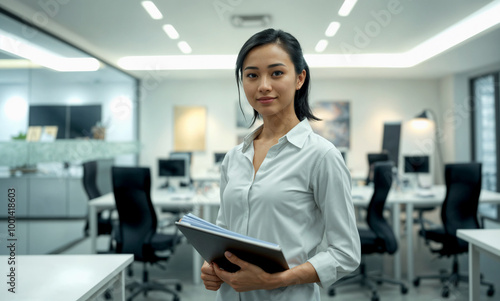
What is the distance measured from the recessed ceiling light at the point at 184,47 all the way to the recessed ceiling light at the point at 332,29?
7.18ft

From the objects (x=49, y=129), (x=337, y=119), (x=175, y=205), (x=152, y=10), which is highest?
(x=152, y=10)

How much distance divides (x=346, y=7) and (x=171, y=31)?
2.39 m

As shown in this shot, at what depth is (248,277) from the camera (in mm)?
975

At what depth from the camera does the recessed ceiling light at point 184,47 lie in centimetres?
572

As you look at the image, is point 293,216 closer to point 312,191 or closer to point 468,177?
point 312,191

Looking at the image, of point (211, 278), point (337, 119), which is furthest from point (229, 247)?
point (337, 119)

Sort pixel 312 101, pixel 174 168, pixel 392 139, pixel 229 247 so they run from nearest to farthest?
pixel 229 247, pixel 174 168, pixel 392 139, pixel 312 101

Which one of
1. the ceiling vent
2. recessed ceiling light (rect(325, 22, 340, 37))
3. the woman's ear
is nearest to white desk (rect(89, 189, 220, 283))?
the ceiling vent

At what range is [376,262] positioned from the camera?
4500 mm

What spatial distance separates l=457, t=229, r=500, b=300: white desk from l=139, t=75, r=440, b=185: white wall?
6.55 metres

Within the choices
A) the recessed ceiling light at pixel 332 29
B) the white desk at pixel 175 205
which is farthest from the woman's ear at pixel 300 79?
the recessed ceiling light at pixel 332 29

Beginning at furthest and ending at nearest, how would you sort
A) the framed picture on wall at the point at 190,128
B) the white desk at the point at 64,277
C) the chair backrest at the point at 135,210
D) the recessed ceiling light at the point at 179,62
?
the framed picture on wall at the point at 190,128, the recessed ceiling light at the point at 179,62, the chair backrest at the point at 135,210, the white desk at the point at 64,277

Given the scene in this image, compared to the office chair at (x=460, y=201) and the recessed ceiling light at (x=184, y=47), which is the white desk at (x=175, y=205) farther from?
the recessed ceiling light at (x=184, y=47)

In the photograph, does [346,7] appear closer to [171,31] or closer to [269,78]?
[171,31]
